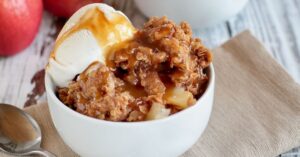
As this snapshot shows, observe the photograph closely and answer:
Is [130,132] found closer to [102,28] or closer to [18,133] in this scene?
[102,28]

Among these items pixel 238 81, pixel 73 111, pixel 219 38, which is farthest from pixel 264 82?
pixel 73 111

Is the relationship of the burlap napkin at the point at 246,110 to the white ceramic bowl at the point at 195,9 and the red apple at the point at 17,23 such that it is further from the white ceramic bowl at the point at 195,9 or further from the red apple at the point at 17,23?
the red apple at the point at 17,23

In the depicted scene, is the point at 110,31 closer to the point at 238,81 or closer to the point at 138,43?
the point at 138,43

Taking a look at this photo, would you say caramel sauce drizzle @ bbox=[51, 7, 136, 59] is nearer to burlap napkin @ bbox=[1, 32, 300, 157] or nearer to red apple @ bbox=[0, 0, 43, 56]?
burlap napkin @ bbox=[1, 32, 300, 157]

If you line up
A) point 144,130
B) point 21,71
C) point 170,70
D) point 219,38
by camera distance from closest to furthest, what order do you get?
point 144,130, point 170,70, point 21,71, point 219,38

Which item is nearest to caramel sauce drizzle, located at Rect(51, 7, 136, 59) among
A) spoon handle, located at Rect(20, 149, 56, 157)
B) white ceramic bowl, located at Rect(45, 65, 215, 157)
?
white ceramic bowl, located at Rect(45, 65, 215, 157)
